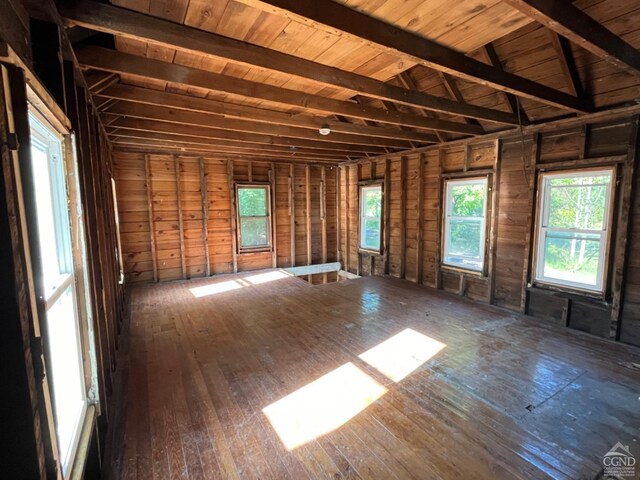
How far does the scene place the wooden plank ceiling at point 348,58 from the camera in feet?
5.54

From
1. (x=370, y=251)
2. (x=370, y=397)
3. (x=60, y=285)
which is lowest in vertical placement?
(x=370, y=397)

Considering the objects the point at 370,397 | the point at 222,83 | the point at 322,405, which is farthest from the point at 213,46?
the point at 370,397

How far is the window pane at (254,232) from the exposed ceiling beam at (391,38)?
5.25 meters

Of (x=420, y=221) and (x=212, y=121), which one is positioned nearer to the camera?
(x=212, y=121)

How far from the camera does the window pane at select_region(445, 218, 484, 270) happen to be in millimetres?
4680

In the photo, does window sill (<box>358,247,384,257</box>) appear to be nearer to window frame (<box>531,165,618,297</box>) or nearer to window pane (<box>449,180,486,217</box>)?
window pane (<box>449,180,486,217</box>)

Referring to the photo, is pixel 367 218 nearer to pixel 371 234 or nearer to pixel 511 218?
pixel 371 234

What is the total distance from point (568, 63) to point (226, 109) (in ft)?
11.4

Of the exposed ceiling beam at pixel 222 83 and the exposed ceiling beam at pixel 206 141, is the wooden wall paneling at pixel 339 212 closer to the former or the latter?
the exposed ceiling beam at pixel 206 141

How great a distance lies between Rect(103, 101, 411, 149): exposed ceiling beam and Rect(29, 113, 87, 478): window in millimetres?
2071

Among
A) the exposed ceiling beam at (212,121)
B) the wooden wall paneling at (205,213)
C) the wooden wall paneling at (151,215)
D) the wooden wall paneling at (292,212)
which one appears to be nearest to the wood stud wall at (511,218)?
the exposed ceiling beam at (212,121)

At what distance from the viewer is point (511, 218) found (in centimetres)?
418

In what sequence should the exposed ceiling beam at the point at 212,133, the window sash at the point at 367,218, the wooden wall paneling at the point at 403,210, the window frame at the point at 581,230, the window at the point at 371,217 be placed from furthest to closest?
the window at the point at 371,217, the window sash at the point at 367,218, the wooden wall paneling at the point at 403,210, the exposed ceiling beam at the point at 212,133, the window frame at the point at 581,230

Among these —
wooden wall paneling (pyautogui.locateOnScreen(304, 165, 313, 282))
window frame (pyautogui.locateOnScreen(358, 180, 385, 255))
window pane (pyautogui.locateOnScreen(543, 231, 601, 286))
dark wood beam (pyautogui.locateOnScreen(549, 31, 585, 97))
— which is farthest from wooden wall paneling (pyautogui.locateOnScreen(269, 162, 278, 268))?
dark wood beam (pyautogui.locateOnScreen(549, 31, 585, 97))
